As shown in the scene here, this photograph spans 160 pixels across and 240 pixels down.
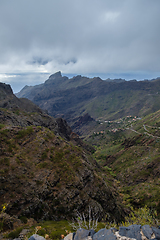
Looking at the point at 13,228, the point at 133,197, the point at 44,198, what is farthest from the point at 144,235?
the point at 133,197

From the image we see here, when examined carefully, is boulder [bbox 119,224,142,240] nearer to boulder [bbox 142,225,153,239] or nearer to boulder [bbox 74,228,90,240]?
boulder [bbox 142,225,153,239]

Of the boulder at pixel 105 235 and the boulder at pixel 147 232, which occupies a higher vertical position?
the boulder at pixel 147 232

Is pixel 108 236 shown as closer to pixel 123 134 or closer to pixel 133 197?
pixel 133 197

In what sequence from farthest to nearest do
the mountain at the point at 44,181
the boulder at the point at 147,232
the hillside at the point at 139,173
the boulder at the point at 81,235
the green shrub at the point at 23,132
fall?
the hillside at the point at 139,173 → the green shrub at the point at 23,132 → the mountain at the point at 44,181 → the boulder at the point at 81,235 → the boulder at the point at 147,232

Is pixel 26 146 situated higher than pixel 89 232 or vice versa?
pixel 26 146

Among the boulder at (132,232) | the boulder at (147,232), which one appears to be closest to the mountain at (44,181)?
the boulder at (132,232)

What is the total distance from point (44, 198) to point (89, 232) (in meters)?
13.6

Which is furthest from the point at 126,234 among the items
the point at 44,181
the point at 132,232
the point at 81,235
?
the point at 44,181

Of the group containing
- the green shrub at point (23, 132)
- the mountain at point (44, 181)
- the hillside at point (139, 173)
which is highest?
the green shrub at point (23, 132)

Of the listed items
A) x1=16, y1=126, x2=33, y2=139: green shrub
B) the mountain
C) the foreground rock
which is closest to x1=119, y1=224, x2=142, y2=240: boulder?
the foreground rock

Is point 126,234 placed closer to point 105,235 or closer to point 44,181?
point 105,235

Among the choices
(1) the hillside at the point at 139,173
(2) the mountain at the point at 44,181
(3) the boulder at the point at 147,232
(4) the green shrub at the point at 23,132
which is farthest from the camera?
(1) the hillside at the point at 139,173

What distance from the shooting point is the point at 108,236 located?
40.1 feet

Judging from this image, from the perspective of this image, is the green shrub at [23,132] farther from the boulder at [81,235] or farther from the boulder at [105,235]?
the boulder at [105,235]
